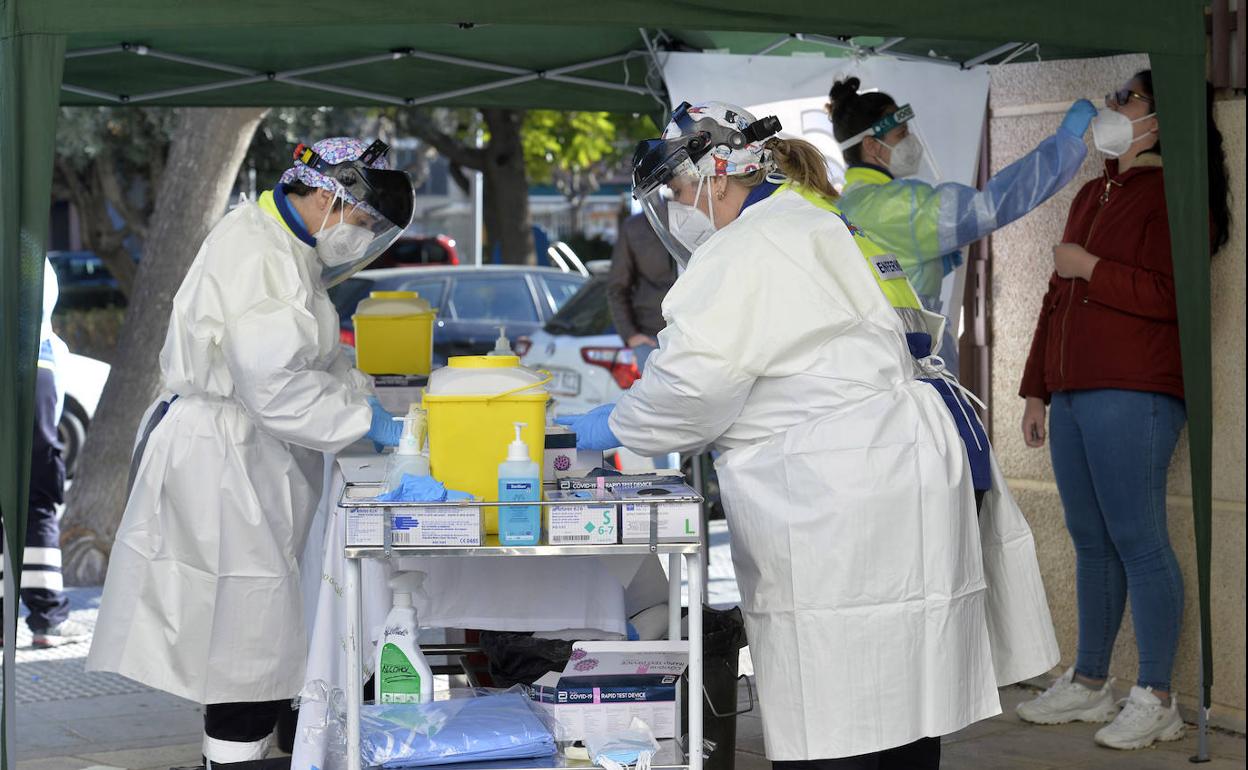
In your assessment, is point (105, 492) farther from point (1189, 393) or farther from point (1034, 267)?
point (1189, 393)

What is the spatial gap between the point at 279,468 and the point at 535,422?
3.64ft

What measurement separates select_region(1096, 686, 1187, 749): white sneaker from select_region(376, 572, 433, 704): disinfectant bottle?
2535 millimetres

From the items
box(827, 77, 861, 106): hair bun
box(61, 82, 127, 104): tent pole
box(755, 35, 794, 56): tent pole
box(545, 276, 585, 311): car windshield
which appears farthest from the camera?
box(545, 276, 585, 311): car windshield

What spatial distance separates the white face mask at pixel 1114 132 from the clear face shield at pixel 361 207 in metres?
2.24

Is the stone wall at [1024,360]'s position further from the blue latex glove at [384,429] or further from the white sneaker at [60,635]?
the white sneaker at [60,635]

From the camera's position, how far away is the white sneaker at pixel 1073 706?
5.17m

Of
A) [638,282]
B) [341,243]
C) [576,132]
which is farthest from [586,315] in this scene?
[576,132]

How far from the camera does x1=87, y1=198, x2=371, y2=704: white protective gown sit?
4.00 meters

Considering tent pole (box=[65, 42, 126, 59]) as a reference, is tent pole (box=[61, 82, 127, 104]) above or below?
below

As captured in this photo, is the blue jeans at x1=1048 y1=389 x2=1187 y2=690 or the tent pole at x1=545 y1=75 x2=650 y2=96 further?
the tent pole at x1=545 y1=75 x2=650 y2=96

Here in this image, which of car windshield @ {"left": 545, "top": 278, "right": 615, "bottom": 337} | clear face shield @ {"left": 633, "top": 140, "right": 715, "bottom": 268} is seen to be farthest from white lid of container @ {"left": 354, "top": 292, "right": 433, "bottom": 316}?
car windshield @ {"left": 545, "top": 278, "right": 615, "bottom": 337}

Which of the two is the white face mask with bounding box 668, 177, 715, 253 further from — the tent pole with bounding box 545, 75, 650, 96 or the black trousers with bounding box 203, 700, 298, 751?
the tent pole with bounding box 545, 75, 650, 96

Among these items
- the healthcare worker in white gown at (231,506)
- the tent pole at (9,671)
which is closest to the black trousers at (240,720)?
the healthcare worker in white gown at (231,506)

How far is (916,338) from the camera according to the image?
3.71m
